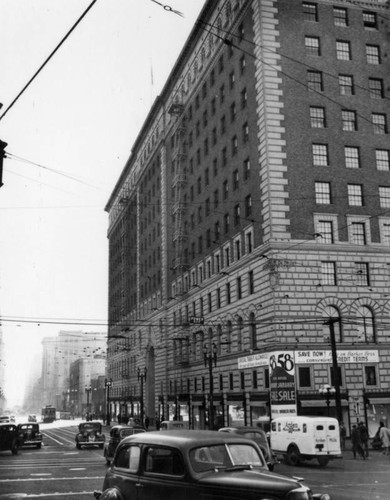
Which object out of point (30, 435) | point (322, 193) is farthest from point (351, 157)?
point (30, 435)

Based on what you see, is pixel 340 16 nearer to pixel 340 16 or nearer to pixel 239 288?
pixel 340 16

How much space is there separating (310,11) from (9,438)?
38.8 metres

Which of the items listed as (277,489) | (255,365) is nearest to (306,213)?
(255,365)

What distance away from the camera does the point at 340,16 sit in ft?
161

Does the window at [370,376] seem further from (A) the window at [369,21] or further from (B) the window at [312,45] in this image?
(A) the window at [369,21]

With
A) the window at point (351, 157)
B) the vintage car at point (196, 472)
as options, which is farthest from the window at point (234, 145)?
the vintage car at point (196, 472)

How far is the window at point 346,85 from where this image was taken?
156 feet

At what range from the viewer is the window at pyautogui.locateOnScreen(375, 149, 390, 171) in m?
47.4

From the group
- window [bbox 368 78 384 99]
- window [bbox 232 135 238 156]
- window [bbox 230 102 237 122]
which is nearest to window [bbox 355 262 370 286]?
window [bbox 368 78 384 99]

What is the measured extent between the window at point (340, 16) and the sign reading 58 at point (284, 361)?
26.4 meters

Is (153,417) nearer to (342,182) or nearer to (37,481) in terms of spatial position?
(342,182)

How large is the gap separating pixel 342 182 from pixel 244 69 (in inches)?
508

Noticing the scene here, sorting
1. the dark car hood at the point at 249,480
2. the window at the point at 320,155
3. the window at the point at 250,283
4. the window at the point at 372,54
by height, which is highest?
the window at the point at 372,54

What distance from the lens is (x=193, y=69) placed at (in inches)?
2552
